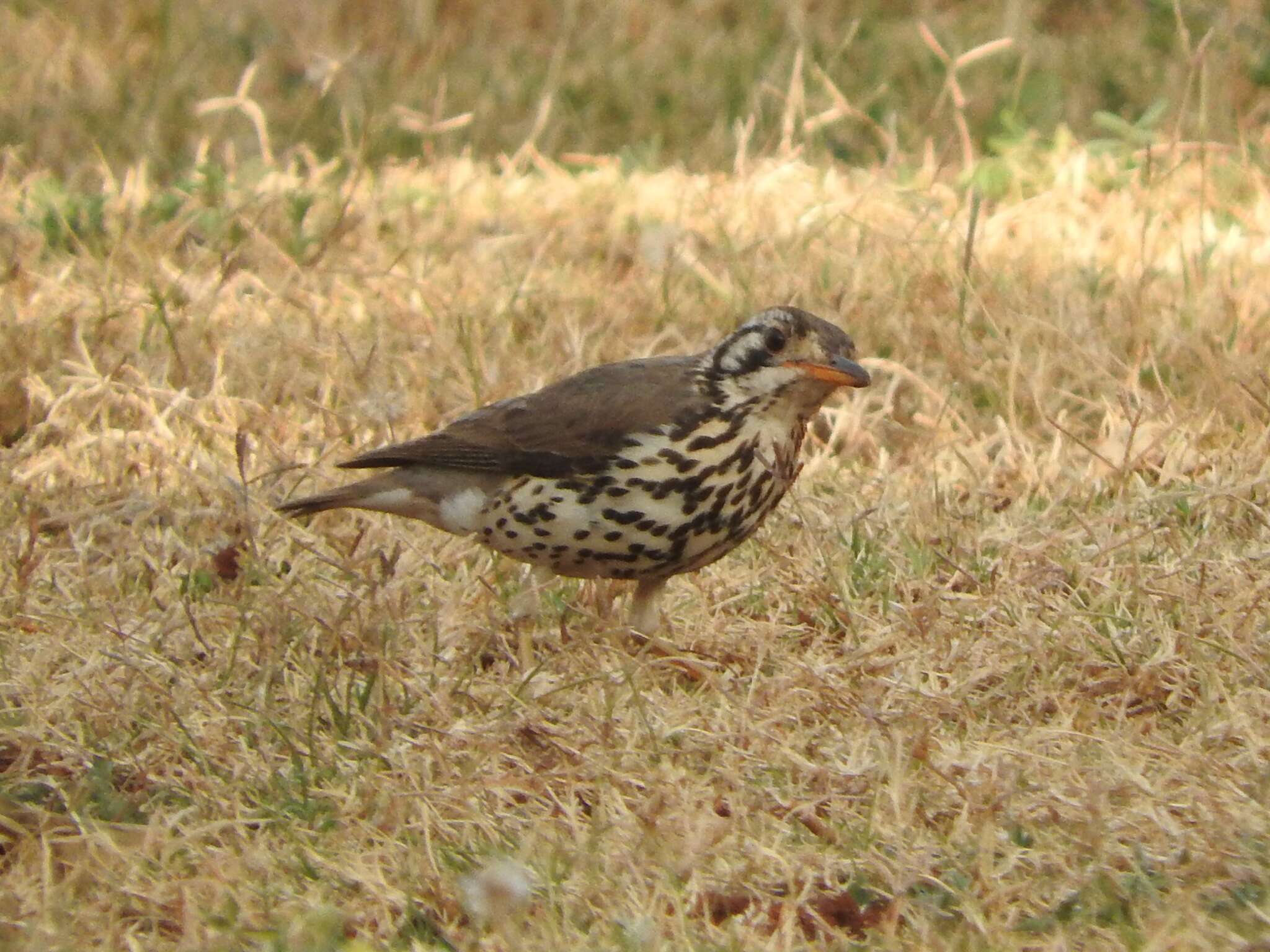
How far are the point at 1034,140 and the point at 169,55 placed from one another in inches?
A: 139

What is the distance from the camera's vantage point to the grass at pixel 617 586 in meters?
3.43

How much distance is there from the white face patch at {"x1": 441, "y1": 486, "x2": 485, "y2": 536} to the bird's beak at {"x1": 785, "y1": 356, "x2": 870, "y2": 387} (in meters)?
0.76

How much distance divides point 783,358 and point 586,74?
4441 mm

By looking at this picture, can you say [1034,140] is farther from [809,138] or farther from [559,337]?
[559,337]

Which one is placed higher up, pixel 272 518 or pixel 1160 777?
pixel 1160 777

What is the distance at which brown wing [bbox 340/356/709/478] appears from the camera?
175 inches

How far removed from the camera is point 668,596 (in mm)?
4926

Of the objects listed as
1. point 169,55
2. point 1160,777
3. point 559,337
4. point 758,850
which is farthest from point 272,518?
point 169,55

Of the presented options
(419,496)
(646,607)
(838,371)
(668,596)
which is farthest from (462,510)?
(838,371)

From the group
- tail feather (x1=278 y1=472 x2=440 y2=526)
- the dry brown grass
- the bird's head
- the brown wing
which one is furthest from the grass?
the bird's head

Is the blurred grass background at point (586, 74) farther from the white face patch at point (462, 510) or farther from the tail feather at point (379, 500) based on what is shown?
the white face patch at point (462, 510)

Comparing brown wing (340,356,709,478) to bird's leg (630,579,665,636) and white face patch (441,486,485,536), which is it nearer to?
white face patch (441,486,485,536)

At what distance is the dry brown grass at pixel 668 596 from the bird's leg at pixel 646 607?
0.24 ft

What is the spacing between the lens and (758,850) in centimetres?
348
